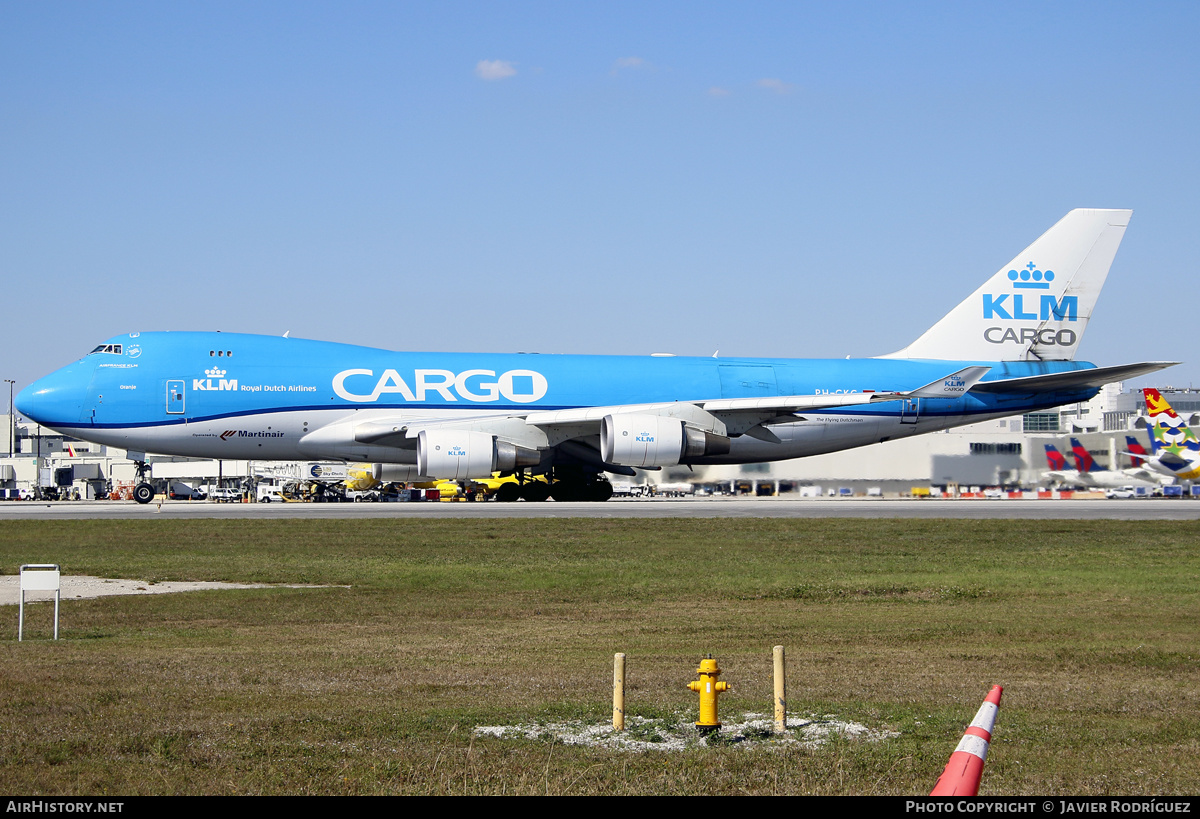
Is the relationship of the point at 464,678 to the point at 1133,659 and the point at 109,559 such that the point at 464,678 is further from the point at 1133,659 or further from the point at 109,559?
the point at 109,559

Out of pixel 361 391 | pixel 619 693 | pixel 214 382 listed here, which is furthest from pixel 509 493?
pixel 619 693

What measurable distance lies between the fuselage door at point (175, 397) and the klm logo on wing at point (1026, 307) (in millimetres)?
28375

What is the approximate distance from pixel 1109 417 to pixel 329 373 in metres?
64.5

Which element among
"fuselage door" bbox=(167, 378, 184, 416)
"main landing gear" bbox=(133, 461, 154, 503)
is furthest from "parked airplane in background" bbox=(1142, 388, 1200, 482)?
"main landing gear" bbox=(133, 461, 154, 503)

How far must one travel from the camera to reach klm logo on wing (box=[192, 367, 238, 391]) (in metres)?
36.5

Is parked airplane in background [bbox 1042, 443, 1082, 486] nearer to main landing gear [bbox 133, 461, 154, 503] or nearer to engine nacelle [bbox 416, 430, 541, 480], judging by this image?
engine nacelle [bbox 416, 430, 541, 480]

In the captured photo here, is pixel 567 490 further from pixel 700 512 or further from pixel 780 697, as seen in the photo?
pixel 780 697

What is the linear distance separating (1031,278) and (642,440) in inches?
693

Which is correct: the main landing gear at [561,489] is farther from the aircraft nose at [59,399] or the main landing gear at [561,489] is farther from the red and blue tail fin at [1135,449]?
the red and blue tail fin at [1135,449]

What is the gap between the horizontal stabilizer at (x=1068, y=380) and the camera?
36594mm

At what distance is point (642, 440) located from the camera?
36.5 meters

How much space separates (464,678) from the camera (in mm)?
10883

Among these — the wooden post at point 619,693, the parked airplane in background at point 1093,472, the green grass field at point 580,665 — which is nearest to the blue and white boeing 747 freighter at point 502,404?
the parked airplane in background at point 1093,472
